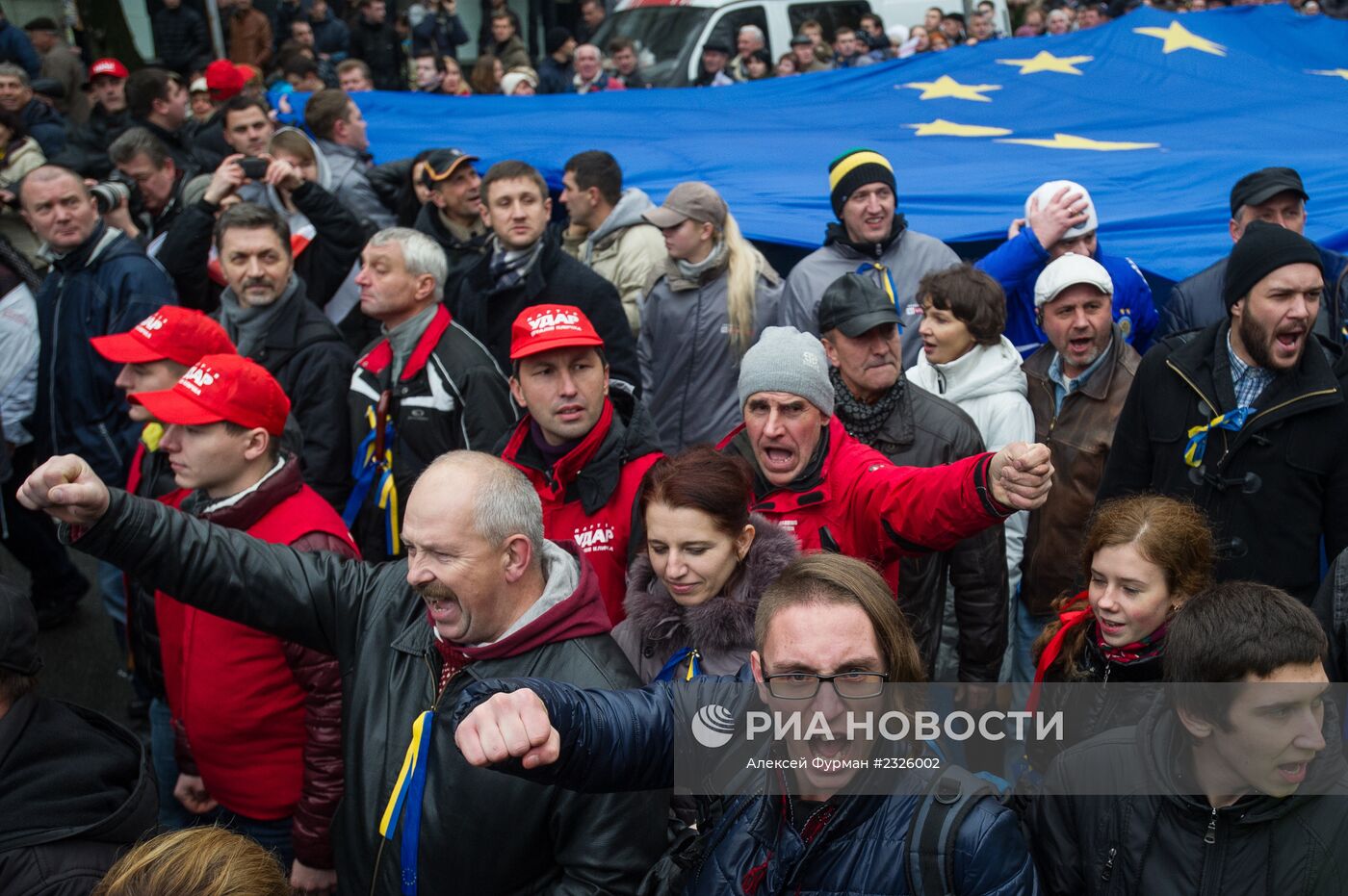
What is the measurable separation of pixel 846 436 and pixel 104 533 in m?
1.85

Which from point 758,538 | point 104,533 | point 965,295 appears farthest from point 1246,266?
point 104,533

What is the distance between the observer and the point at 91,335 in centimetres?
536

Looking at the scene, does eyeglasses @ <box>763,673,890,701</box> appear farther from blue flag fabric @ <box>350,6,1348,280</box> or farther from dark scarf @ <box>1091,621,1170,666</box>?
blue flag fabric @ <box>350,6,1348,280</box>

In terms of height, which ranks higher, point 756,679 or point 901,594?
point 756,679

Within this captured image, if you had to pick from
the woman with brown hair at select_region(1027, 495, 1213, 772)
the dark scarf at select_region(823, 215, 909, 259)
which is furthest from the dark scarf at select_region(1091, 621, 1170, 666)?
the dark scarf at select_region(823, 215, 909, 259)

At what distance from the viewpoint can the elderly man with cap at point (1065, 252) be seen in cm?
465

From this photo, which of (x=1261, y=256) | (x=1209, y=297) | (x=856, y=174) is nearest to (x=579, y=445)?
(x=1261, y=256)

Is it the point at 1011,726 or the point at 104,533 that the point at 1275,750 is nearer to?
the point at 1011,726

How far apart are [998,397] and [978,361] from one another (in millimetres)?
162

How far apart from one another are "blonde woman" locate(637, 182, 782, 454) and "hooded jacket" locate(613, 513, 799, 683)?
7.36ft

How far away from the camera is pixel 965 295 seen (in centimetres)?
412

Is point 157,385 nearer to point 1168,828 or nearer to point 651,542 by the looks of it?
point 651,542

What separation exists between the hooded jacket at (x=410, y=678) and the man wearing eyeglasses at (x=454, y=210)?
368 cm

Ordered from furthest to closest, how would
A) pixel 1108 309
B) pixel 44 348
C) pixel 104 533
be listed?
1. pixel 44 348
2. pixel 1108 309
3. pixel 104 533
